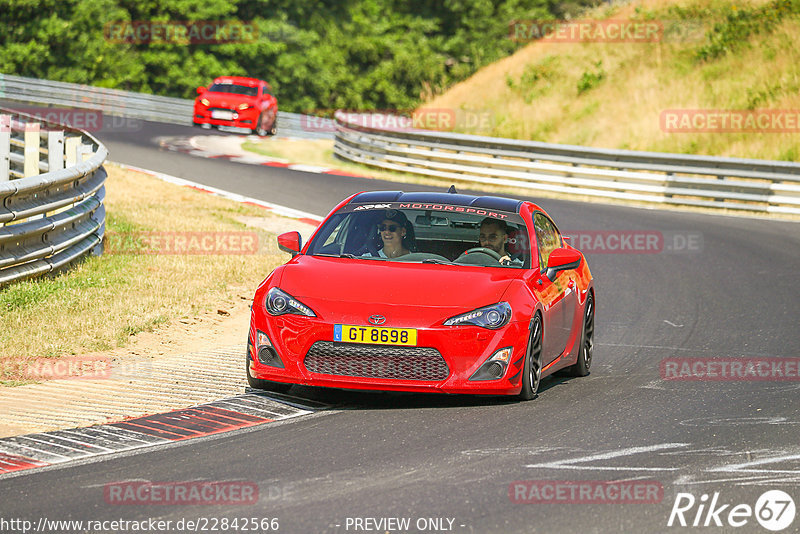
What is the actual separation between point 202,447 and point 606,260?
11.0m

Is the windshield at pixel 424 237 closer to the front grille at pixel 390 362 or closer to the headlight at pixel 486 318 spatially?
the headlight at pixel 486 318

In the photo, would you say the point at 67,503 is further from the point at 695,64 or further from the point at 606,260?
the point at 695,64

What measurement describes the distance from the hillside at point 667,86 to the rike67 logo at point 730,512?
2410 cm

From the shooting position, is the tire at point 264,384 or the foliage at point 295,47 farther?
the foliage at point 295,47

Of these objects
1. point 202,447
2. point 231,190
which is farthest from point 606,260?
point 202,447

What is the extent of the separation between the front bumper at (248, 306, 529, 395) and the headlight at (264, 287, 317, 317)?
0.06 m

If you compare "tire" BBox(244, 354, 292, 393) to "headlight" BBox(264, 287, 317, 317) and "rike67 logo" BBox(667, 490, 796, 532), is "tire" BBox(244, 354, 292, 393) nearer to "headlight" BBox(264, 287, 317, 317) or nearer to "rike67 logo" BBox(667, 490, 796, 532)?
"headlight" BBox(264, 287, 317, 317)
